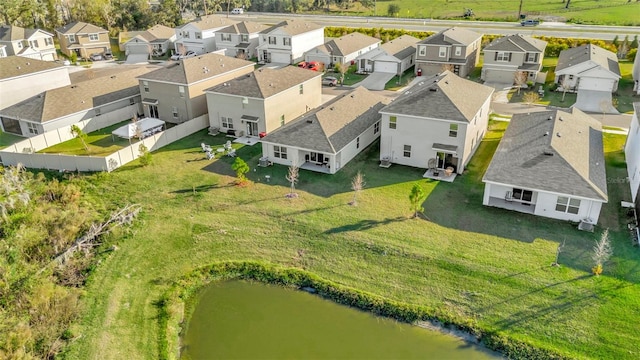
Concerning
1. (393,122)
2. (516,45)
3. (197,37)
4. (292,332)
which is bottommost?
(292,332)

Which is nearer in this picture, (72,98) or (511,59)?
(72,98)

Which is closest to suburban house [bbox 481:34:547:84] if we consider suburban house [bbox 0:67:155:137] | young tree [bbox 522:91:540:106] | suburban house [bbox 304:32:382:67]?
young tree [bbox 522:91:540:106]

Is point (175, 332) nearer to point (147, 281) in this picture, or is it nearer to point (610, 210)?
point (147, 281)

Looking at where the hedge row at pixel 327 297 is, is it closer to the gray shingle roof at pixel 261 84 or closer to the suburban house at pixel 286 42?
the gray shingle roof at pixel 261 84

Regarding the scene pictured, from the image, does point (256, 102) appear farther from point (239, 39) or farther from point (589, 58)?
point (239, 39)

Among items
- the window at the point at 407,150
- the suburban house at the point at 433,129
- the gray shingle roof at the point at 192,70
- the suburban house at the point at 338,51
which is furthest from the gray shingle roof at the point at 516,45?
the gray shingle roof at the point at 192,70

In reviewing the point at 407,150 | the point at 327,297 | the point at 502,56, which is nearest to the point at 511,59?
the point at 502,56
